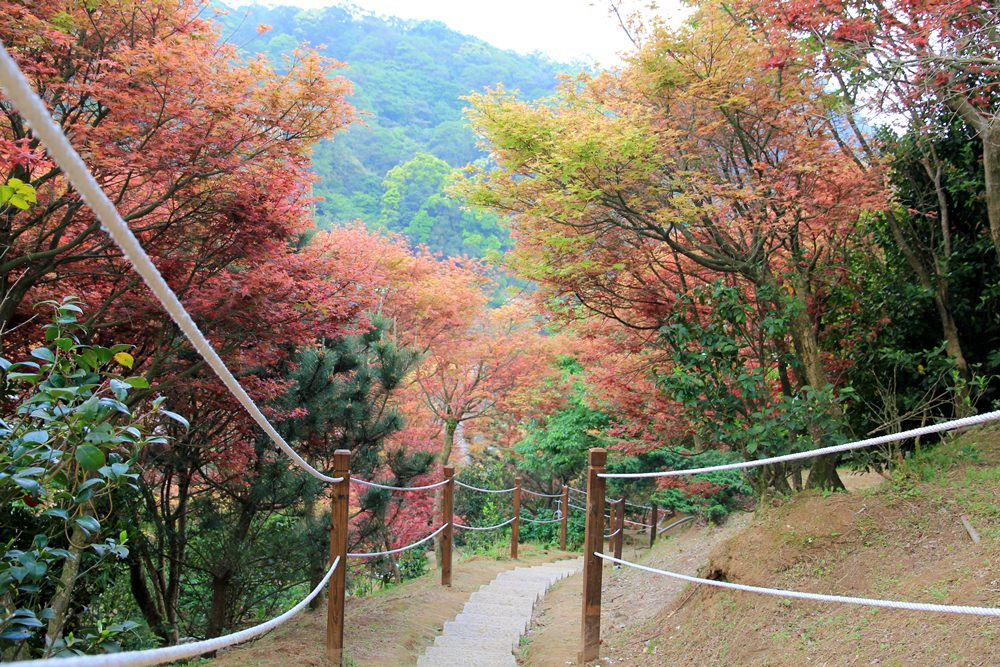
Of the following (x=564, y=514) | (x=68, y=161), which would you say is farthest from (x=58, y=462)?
(x=564, y=514)

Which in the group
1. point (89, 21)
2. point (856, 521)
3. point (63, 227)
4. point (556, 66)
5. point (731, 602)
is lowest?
→ point (731, 602)

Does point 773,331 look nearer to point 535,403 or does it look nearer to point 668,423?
point 668,423

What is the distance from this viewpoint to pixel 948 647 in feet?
9.91

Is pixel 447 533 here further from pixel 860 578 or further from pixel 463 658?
pixel 860 578

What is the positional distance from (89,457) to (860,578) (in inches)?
142

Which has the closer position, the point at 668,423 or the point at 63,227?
the point at 63,227

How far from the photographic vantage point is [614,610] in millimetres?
6254

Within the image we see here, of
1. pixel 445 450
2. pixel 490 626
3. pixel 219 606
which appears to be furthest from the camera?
pixel 445 450

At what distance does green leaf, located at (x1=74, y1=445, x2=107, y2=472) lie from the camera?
2.25 metres

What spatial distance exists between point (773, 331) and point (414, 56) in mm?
41973

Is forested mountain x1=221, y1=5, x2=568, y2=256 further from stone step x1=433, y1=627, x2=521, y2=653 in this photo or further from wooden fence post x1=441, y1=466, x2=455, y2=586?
stone step x1=433, y1=627, x2=521, y2=653

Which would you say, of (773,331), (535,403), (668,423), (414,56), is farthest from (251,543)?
(414,56)

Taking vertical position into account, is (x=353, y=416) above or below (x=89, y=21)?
below

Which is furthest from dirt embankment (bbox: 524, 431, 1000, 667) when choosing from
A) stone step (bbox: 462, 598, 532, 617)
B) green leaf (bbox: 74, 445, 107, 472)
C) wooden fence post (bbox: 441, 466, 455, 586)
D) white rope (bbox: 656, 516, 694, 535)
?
white rope (bbox: 656, 516, 694, 535)
